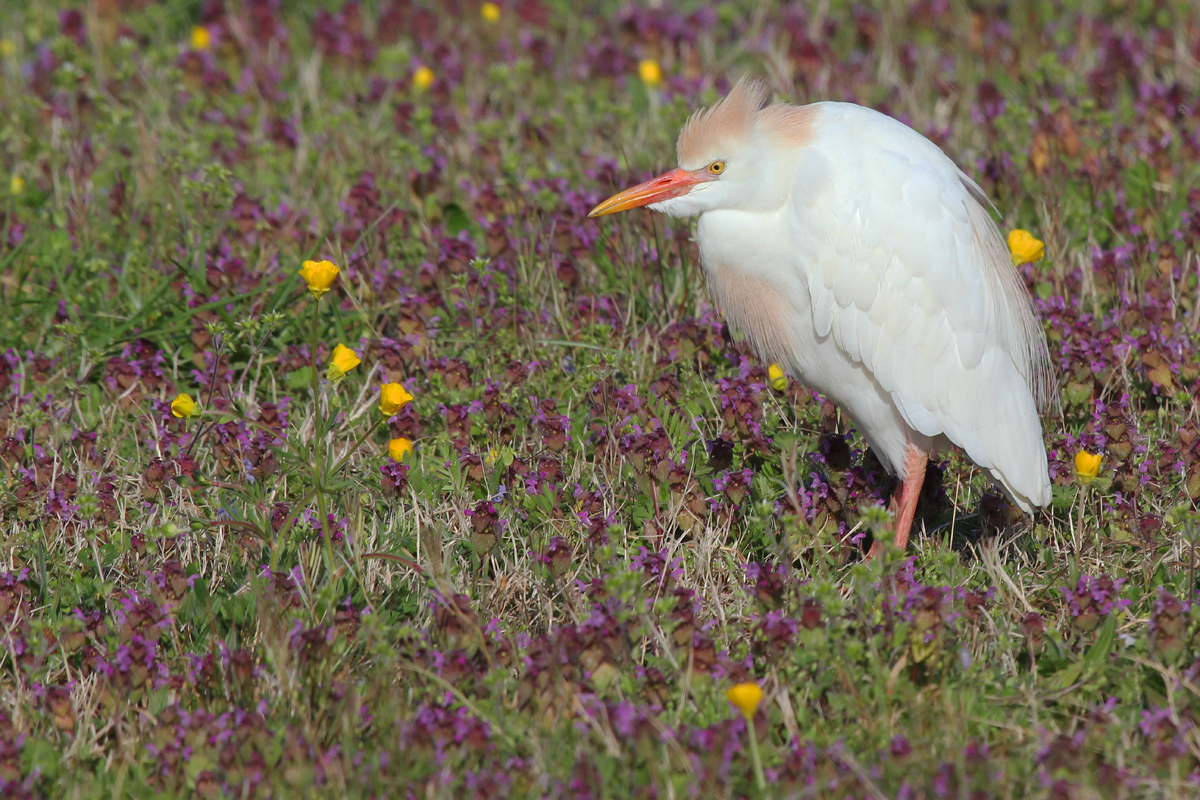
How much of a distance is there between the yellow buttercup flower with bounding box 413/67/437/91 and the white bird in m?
3.14

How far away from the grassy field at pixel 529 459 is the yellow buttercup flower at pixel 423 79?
0.06ft

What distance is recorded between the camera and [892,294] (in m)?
3.54

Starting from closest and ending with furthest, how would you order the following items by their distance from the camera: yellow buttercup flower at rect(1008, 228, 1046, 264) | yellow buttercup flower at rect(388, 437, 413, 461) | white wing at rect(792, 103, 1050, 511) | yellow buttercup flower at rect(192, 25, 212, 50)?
white wing at rect(792, 103, 1050, 511) → yellow buttercup flower at rect(388, 437, 413, 461) → yellow buttercup flower at rect(1008, 228, 1046, 264) → yellow buttercup flower at rect(192, 25, 212, 50)

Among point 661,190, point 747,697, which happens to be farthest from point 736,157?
point 747,697

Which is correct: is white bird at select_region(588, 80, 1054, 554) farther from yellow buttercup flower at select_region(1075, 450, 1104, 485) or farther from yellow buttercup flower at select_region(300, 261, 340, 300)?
yellow buttercup flower at select_region(300, 261, 340, 300)

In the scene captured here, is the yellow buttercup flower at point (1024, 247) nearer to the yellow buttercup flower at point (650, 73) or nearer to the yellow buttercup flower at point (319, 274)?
the yellow buttercup flower at point (319, 274)

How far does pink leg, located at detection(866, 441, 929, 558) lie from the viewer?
365 centimetres

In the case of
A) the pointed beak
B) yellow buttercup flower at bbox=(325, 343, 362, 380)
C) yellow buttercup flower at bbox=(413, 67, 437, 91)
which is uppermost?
the pointed beak

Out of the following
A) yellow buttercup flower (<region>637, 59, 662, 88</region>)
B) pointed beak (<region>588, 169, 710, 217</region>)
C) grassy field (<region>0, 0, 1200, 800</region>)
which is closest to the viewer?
grassy field (<region>0, 0, 1200, 800</region>)

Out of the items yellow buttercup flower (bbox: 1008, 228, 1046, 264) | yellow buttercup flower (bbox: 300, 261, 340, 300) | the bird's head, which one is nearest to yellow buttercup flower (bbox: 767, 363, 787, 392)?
the bird's head

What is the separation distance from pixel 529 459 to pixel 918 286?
1315mm

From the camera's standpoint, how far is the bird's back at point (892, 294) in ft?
11.3

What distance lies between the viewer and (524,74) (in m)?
6.37

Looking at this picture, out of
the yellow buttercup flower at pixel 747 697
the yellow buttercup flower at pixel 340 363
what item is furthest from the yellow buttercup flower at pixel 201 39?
the yellow buttercup flower at pixel 747 697
